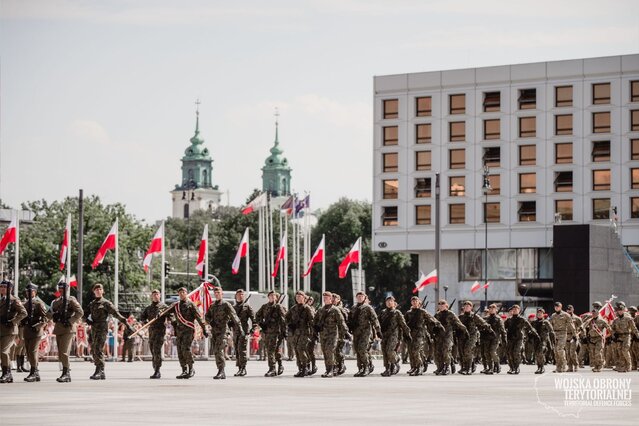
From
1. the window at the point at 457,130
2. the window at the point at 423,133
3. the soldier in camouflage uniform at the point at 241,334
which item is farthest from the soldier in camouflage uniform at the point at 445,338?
the window at the point at 423,133

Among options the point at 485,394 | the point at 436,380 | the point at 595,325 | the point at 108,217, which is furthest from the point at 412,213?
the point at 485,394

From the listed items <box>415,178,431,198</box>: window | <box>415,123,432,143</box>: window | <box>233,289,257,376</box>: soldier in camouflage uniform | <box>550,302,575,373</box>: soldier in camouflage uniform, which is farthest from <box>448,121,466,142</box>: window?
<box>233,289,257,376</box>: soldier in camouflage uniform

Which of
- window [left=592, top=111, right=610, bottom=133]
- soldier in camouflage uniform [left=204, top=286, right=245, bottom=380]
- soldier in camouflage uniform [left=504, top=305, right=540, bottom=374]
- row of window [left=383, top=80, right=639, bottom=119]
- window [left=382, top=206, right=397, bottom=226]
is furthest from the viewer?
window [left=382, top=206, right=397, bottom=226]

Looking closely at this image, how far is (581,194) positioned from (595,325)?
51713 millimetres

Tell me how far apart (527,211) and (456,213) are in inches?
194

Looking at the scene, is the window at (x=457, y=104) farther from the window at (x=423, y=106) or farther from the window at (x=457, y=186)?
the window at (x=457, y=186)

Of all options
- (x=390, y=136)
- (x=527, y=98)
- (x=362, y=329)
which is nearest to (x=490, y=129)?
(x=527, y=98)

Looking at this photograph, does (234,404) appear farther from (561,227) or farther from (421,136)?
(421,136)

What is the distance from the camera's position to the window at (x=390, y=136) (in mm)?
95625

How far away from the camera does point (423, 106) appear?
94750mm

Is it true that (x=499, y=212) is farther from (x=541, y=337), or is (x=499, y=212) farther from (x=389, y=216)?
(x=541, y=337)

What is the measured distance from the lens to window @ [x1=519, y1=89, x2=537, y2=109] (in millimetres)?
91312

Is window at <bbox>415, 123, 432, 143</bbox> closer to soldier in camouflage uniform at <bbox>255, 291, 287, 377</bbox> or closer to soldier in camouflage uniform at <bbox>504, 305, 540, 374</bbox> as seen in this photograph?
soldier in camouflage uniform at <bbox>504, 305, 540, 374</bbox>

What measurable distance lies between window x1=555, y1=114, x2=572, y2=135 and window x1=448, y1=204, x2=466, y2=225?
8086 millimetres
